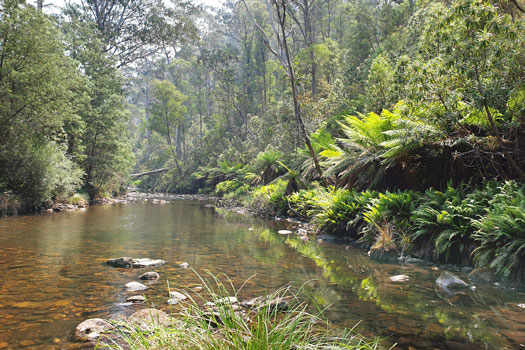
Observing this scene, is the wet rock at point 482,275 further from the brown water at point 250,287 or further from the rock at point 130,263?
the rock at point 130,263

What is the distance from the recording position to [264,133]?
2370cm

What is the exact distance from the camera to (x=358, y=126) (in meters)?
8.62

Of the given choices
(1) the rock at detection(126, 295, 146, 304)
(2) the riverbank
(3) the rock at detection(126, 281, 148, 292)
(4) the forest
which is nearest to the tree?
(4) the forest

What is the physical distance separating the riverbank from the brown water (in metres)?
0.45

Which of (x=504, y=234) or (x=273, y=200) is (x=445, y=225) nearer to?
(x=504, y=234)

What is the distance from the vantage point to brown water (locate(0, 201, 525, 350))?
3.01 meters

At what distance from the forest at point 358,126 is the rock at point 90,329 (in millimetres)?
4680

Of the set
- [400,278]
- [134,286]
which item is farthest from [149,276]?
[400,278]

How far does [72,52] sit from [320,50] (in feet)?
47.1

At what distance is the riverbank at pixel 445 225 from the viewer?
14.3ft

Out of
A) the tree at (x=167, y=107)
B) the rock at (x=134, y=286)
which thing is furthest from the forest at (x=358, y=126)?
the tree at (x=167, y=107)

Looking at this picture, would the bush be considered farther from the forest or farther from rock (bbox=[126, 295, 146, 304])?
rock (bbox=[126, 295, 146, 304])

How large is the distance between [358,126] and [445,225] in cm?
370

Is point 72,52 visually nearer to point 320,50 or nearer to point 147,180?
point 320,50
